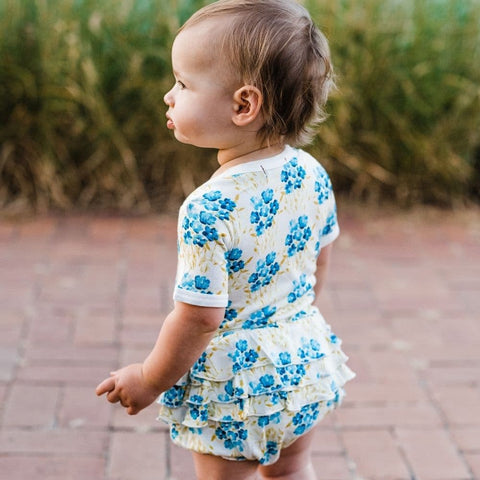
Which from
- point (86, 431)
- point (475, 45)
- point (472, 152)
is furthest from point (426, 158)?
point (86, 431)

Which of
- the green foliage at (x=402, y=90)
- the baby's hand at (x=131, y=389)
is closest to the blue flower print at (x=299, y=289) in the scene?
the baby's hand at (x=131, y=389)

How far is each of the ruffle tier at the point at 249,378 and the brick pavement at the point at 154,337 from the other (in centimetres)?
73

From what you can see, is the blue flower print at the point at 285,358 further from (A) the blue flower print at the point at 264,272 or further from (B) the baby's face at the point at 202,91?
(B) the baby's face at the point at 202,91

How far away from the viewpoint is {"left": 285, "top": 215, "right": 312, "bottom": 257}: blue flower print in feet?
5.59

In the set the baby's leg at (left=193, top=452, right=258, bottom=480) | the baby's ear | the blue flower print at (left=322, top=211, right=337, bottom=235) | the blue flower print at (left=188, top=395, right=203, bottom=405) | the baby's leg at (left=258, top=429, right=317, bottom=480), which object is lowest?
the baby's leg at (left=258, top=429, right=317, bottom=480)

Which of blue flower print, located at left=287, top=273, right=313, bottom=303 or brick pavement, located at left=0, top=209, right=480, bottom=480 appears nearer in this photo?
blue flower print, located at left=287, top=273, right=313, bottom=303

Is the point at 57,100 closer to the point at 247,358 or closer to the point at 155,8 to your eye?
the point at 155,8

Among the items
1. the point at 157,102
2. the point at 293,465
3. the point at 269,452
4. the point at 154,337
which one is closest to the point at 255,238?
the point at 269,452

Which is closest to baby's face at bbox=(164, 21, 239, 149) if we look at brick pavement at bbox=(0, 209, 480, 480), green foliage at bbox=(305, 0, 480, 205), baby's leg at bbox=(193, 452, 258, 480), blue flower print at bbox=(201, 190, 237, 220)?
blue flower print at bbox=(201, 190, 237, 220)

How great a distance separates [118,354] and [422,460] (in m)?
1.11

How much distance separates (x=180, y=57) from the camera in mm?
1581

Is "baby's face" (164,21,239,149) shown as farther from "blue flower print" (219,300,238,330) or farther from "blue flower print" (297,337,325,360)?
"blue flower print" (297,337,325,360)

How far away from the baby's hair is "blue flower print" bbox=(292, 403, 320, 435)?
0.56 meters

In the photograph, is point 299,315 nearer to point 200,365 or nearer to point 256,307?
point 256,307
